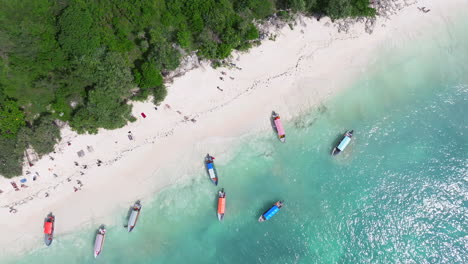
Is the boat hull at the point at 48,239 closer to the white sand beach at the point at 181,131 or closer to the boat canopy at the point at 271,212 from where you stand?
the white sand beach at the point at 181,131

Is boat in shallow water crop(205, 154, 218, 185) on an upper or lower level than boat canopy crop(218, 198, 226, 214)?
upper

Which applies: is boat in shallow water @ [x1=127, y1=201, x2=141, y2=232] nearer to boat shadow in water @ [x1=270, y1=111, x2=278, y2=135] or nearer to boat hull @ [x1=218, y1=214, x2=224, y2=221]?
boat hull @ [x1=218, y1=214, x2=224, y2=221]

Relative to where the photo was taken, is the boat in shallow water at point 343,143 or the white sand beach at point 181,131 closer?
the white sand beach at point 181,131

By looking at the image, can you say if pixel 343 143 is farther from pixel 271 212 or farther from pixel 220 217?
pixel 220 217

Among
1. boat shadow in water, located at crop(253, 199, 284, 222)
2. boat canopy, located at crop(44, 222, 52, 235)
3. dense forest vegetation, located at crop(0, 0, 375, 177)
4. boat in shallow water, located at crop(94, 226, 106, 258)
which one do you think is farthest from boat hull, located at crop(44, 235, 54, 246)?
boat shadow in water, located at crop(253, 199, 284, 222)

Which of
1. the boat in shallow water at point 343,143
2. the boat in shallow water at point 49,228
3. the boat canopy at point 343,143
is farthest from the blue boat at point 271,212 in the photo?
the boat in shallow water at point 49,228

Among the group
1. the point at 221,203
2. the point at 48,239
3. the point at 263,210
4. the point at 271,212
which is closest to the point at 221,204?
the point at 221,203

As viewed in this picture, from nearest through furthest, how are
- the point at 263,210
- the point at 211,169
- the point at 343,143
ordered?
the point at 211,169, the point at 343,143, the point at 263,210
